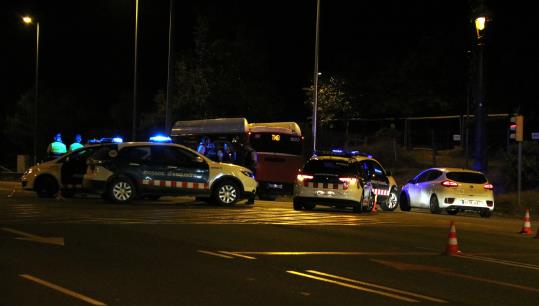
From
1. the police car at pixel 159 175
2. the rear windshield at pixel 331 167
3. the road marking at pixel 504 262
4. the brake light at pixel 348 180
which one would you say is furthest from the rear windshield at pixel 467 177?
the road marking at pixel 504 262

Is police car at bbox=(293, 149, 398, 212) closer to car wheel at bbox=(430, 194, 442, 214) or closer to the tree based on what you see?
car wheel at bbox=(430, 194, 442, 214)

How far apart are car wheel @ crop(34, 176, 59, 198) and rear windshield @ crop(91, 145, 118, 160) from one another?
1.52 m

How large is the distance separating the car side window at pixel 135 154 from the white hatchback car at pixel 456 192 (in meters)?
8.03

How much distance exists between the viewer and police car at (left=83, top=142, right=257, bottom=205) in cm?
1902

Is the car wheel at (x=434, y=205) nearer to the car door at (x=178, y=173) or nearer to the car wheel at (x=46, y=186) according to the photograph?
the car door at (x=178, y=173)

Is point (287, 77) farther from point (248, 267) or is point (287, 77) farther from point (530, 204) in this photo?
point (248, 267)

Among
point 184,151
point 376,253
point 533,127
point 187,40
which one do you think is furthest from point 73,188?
point 187,40

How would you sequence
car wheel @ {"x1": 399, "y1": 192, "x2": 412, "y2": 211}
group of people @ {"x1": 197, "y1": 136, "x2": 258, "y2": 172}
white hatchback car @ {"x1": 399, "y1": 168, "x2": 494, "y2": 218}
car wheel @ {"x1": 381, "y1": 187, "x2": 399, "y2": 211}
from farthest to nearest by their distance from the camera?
group of people @ {"x1": 197, "y1": 136, "x2": 258, "y2": 172}, car wheel @ {"x1": 399, "y1": 192, "x2": 412, "y2": 211}, car wheel @ {"x1": 381, "y1": 187, "x2": 399, "y2": 211}, white hatchback car @ {"x1": 399, "y1": 168, "x2": 494, "y2": 218}

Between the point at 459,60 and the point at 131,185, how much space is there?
28.1 m

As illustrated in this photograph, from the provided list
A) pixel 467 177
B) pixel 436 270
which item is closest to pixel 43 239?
pixel 436 270

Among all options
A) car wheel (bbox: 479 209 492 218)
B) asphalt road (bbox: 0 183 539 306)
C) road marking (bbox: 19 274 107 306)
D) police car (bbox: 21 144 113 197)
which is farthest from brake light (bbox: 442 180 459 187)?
road marking (bbox: 19 274 107 306)

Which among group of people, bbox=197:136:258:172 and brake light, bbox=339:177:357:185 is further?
group of people, bbox=197:136:258:172

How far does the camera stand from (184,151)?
64.3ft

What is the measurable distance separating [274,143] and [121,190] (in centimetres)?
697
